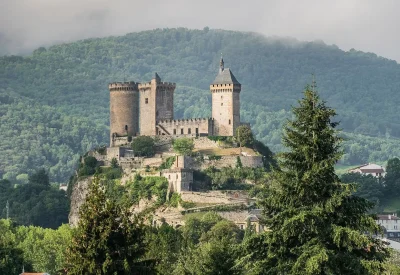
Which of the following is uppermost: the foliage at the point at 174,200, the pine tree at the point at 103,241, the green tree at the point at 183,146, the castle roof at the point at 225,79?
the castle roof at the point at 225,79

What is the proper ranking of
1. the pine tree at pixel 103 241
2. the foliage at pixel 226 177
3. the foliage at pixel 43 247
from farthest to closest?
the foliage at pixel 226 177
the foliage at pixel 43 247
the pine tree at pixel 103 241

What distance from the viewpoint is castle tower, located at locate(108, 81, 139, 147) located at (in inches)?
4545

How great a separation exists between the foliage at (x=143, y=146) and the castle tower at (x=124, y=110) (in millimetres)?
4650

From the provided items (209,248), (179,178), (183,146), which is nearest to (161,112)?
(183,146)

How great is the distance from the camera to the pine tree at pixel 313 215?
3294 cm

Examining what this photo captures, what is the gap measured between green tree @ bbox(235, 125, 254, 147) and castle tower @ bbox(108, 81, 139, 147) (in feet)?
38.5

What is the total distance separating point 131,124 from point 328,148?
3222 inches

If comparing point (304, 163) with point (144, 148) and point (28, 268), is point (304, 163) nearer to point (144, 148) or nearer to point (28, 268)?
point (28, 268)

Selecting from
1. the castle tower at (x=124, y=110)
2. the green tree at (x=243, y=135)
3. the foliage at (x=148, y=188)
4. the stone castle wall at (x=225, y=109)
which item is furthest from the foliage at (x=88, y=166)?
the green tree at (x=243, y=135)

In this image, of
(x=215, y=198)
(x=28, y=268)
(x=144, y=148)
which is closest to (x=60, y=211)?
(x=144, y=148)

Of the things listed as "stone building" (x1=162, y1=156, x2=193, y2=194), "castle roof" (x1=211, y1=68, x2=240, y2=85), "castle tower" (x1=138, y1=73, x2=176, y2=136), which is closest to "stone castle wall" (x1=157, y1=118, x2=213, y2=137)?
"castle tower" (x1=138, y1=73, x2=176, y2=136)

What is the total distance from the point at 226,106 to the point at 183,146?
564 cm

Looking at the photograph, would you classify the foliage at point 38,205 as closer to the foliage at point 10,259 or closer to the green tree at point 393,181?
the green tree at point 393,181

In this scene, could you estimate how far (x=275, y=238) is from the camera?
111 feet
